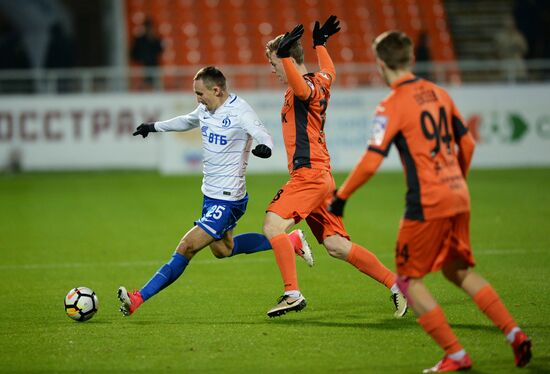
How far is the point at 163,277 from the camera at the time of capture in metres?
7.60

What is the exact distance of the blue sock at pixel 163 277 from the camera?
7.59 m

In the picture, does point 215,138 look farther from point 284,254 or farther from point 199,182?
point 199,182

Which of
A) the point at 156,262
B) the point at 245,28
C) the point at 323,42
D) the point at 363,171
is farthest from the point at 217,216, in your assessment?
the point at 245,28

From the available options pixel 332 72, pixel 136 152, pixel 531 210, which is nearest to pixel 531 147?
pixel 531 210

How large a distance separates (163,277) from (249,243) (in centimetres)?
106

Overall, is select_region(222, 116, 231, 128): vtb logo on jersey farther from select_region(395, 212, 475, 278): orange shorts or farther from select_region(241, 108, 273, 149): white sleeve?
select_region(395, 212, 475, 278): orange shorts

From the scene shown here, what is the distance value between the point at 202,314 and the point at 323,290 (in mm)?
1501

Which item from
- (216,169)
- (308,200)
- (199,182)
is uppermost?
(216,169)

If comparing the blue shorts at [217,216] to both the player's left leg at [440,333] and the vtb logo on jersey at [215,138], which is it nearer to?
the vtb logo on jersey at [215,138]

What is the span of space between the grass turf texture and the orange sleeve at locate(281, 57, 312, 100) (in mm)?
1789

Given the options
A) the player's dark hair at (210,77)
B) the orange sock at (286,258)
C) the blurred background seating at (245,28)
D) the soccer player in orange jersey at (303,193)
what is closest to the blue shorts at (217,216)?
the soccer player in orange jersey at (303,193)

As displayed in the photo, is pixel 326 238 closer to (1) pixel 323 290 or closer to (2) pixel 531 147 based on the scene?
(1) pixel 323 290

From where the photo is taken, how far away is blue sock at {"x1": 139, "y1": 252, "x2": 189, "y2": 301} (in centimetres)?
759

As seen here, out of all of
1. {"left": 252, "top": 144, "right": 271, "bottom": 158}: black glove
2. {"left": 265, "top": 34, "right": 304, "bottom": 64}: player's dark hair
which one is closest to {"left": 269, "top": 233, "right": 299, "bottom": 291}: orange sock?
{"left": 252, "top": 144, "right": 271, "bottom": 158}: black glove
